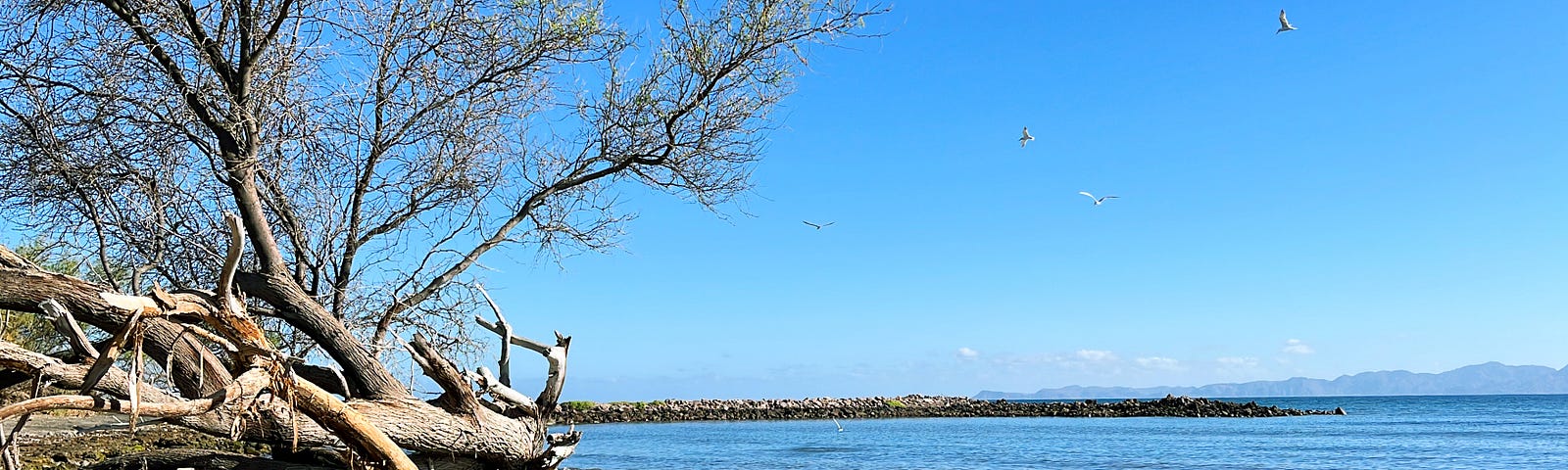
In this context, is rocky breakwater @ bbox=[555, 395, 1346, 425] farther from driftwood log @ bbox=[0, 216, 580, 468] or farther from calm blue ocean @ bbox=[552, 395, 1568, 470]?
driftwood log @ bbox=[0, 216, 580, 468]

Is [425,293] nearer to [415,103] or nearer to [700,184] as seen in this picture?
[415,103]

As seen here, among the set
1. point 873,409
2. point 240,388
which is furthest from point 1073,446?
point 873,409

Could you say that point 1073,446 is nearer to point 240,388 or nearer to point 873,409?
point 240,388

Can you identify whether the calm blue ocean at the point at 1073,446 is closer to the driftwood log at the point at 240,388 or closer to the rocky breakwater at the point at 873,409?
the rocky breakwater at the point at 873,409

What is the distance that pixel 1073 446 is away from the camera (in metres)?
29.9

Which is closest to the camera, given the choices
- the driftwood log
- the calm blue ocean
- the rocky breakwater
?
the driftwood log

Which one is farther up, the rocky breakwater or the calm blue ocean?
the rocky breakwater

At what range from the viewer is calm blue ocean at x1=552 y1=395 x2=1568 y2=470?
24.1 metres

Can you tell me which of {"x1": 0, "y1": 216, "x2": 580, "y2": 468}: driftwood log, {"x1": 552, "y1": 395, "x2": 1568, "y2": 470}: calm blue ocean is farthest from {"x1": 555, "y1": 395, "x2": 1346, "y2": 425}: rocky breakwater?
{"x1": 0, "y1": 216, "x2": 580, "y2": 468}: driftwood log

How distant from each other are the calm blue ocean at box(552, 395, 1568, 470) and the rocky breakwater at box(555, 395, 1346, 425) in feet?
22.6

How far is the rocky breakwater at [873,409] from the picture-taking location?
170 ft

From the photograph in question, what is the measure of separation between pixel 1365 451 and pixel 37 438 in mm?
28558

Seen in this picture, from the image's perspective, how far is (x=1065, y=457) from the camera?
25484 mm

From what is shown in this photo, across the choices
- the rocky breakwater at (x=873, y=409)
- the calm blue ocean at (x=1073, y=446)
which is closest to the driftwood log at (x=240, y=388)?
the calm blue ocean at (x=1073, y=446)
